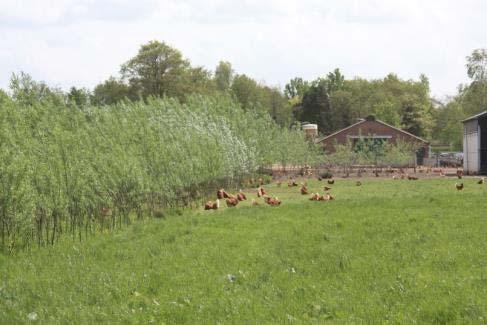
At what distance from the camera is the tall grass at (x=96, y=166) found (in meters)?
13.0

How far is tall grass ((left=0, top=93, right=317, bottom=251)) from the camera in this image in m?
13.0

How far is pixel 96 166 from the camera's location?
16.5 metres

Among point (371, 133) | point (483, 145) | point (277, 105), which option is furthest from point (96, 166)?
point (277, 105)

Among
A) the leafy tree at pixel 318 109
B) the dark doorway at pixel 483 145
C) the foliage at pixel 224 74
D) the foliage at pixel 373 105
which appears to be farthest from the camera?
the foliage at pixel 224 74

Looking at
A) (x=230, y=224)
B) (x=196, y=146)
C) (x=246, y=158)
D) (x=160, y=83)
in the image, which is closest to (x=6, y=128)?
(x=230, y=224)

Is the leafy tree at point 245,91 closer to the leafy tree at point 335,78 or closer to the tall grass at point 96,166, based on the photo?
the leafy tree at point 335,78

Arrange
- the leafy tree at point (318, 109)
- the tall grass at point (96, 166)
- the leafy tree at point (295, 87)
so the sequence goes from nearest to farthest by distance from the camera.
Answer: the tall grass at point (96, 166), the leafy tree at point (318, 109), the leafy tree at point (295, 87)

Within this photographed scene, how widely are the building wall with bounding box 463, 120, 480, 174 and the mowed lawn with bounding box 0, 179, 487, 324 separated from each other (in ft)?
90.6

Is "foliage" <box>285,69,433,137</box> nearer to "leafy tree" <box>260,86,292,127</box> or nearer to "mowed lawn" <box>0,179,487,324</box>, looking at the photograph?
"leafy tree" <box>260,86,292,127</box>

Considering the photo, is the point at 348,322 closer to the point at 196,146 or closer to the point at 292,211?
the point at 292,211

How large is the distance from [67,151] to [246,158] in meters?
15.4

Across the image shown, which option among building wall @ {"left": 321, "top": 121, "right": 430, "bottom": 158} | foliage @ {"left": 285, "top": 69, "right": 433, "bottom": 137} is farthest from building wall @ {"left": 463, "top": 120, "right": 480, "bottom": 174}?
foliage @ {"left": 285, "top": 69, "right": 433, "bottom": 137}

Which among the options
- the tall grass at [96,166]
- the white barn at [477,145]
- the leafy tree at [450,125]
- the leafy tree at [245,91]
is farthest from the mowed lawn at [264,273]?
the leafy tree at [245,91]

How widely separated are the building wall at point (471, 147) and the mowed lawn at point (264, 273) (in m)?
27.6
